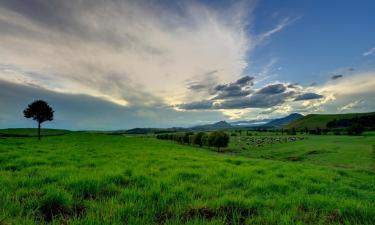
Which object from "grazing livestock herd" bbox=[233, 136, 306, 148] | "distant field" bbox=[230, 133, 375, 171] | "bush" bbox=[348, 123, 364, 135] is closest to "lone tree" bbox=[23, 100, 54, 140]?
"distant field" bbox=[230, 133, 375, 171]

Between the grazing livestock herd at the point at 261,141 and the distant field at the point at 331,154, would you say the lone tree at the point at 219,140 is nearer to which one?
the distant field at the point at 331,154

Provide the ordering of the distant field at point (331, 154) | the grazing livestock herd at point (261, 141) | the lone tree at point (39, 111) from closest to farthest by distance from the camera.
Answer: the distant field at point (331, 154), the lone tree at point (39, 111), the grazing livestock herd at point (261, 141)

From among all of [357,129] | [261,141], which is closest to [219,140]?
[261,141]

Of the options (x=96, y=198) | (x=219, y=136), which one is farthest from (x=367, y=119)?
(x=96, y=198)

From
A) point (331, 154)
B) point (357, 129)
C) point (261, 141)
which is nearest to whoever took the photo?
point (331, 154)

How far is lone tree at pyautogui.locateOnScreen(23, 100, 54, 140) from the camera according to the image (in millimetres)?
63750

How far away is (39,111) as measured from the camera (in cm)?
6412

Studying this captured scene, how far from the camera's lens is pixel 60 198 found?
17.3ft

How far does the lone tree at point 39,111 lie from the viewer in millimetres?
63750

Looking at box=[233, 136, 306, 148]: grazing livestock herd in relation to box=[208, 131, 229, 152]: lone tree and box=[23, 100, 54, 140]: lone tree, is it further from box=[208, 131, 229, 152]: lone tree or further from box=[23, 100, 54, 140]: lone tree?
box=[23, 100, 54, 140]: lone tree

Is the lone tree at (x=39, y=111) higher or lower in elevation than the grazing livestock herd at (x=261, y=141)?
higher

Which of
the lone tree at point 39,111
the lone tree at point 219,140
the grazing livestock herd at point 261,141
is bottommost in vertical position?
the grazing livestock herd at point 261,141

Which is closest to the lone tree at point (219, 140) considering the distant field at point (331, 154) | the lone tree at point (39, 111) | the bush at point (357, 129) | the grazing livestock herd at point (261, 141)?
the distant field at point (331, 154)

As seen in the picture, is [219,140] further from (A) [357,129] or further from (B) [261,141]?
(A) [357,129]
